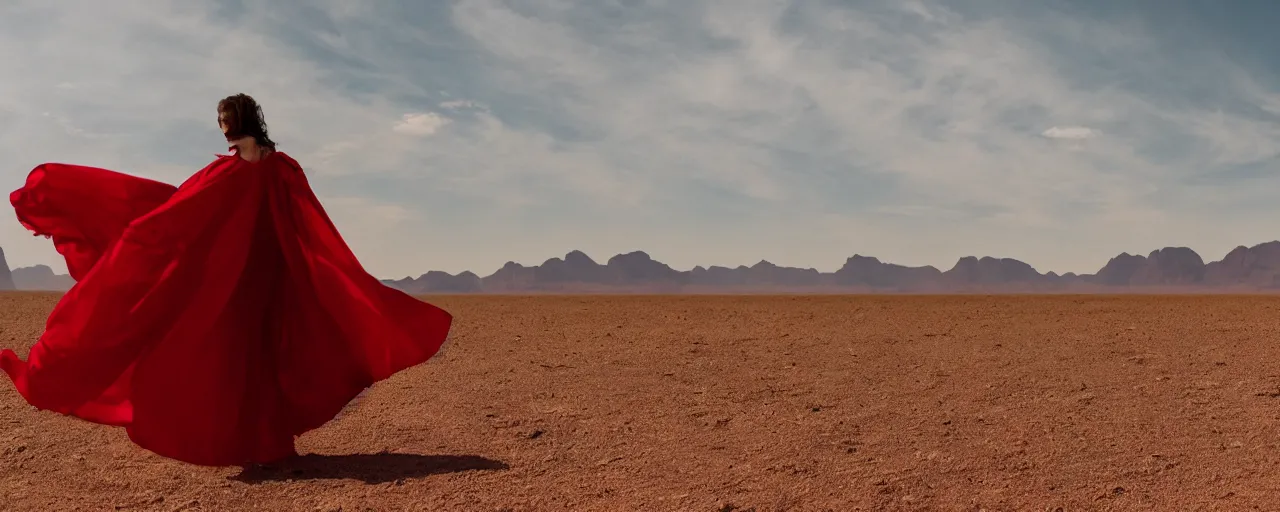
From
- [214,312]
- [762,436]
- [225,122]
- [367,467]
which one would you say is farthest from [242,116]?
[762,436]

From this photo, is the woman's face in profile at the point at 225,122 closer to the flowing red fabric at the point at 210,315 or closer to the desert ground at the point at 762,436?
the flowing red fabric at the point at 210,315

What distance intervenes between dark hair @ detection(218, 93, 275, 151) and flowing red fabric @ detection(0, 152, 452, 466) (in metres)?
0.16

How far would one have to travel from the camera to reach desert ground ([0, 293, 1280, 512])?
565 cm

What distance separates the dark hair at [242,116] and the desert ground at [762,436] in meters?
2.11

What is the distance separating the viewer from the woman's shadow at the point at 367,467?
19.4ft

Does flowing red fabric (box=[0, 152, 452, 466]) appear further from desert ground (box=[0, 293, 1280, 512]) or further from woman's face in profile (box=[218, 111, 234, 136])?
desert ground (box=[0, 293, 1280, 512])

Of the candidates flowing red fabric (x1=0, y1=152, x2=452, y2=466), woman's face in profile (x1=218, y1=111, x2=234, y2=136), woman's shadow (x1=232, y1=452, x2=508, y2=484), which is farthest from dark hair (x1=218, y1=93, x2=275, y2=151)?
woman's shadow (x1=232, y1=452, x2=508, y2=484)

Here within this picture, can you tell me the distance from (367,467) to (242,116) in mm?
2389

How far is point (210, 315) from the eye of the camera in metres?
5.67

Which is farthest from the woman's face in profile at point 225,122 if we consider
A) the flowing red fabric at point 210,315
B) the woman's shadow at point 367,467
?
the woman's shadow at point 367,467

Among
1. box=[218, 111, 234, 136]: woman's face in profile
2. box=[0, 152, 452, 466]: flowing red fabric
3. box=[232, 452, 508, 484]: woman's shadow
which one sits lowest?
box=[232, 452, 508, 484]: woman's shadow

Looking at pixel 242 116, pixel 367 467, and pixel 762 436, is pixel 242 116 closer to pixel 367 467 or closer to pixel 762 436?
pixel 367 467

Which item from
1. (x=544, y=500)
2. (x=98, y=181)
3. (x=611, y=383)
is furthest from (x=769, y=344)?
(x=98, y=181)

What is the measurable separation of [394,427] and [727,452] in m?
2.78
